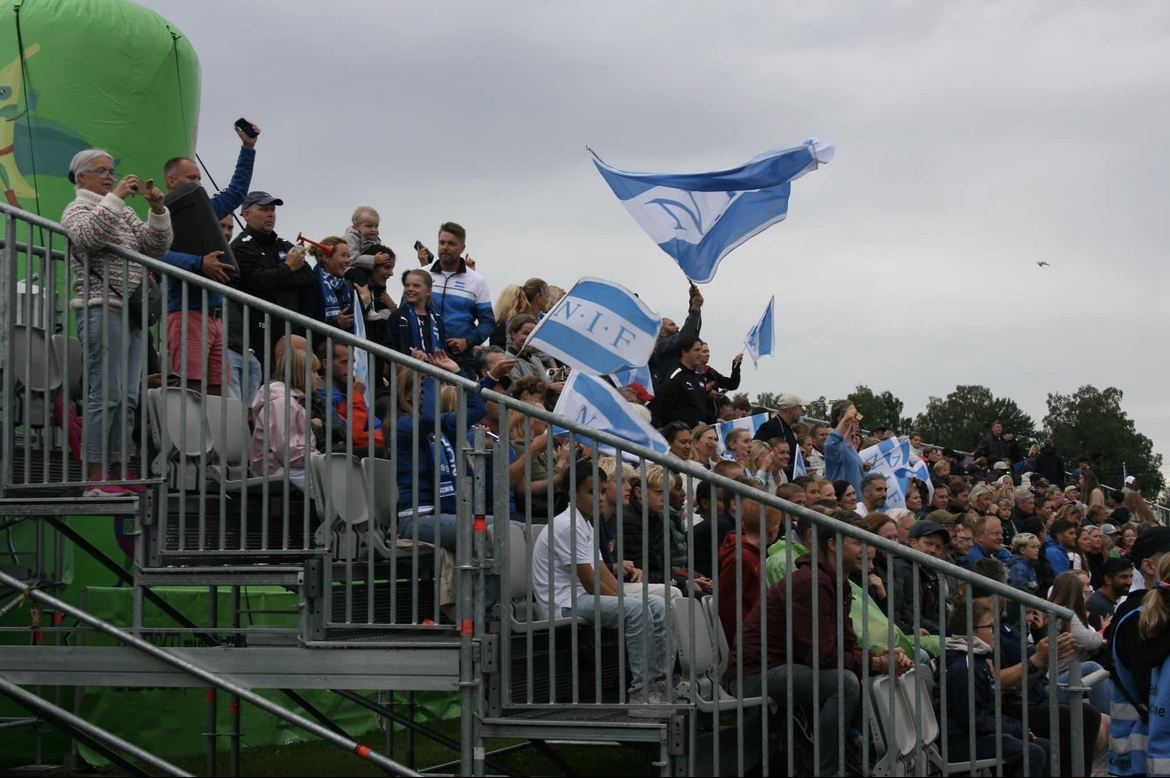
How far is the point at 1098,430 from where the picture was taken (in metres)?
91.5

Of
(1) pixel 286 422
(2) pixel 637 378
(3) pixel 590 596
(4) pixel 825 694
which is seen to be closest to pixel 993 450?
(2) pixel 637 378

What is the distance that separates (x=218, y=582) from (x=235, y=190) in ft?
14.1

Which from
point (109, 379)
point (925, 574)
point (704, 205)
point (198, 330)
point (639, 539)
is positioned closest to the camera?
point (109, 379)

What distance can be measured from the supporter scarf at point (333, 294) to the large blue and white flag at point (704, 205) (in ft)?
7.16

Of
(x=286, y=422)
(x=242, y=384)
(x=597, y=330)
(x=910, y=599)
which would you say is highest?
(x=597, y=330)

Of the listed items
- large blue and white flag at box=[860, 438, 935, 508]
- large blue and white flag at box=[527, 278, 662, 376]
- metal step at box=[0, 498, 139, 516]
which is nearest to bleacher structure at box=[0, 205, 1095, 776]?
metal step at box=[0, 498, 139, 516]

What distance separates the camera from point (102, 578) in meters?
10.4

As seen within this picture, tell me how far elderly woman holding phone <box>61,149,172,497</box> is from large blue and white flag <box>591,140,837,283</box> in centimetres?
429

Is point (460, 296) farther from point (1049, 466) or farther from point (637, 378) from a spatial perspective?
point (1049, 466)

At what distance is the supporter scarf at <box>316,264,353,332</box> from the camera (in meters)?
10.9

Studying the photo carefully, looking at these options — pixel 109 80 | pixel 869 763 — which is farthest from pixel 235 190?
pixel 869 763

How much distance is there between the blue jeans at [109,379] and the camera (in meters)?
7.12

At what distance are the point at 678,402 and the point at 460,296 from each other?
2929 mm

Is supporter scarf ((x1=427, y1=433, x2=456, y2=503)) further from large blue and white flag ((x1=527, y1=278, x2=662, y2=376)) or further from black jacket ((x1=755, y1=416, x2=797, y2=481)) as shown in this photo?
black jacket ((x1=755, y1=416, x2=797, y2=481))
